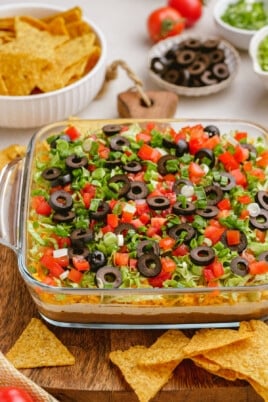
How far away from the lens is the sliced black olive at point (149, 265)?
11.0 feet

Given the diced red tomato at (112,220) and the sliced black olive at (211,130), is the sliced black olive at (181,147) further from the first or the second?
the diced red tomato at (112,220)

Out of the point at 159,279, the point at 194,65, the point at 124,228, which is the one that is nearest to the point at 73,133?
the point at 124,228

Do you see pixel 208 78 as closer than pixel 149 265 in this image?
No

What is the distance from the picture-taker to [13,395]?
3.10 metres

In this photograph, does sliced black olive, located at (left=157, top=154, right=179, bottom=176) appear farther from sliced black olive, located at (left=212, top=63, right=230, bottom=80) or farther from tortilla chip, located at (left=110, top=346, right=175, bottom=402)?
sliced black olive, located at (left=212, top=63, right=230, bottom=80)

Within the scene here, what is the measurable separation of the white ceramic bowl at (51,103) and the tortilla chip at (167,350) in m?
1.73

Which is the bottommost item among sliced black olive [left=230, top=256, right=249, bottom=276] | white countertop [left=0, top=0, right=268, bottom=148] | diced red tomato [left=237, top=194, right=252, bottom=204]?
white countertop [left=0, top=0, right=268, bottom=148]

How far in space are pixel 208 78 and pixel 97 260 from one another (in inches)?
81.9

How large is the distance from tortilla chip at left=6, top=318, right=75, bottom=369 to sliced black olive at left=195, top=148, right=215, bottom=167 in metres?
1.12

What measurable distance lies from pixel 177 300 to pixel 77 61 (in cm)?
199

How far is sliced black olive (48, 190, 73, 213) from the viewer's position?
12.0ft

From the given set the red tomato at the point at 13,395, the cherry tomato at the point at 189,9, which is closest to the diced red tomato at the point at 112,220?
the red tomato at the point at 13,395

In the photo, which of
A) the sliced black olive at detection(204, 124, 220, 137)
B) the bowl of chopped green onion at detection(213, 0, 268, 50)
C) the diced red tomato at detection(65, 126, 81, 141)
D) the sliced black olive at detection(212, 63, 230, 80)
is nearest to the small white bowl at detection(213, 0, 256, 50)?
the bowl of chopped green onion at detection(213, 0, 268, 50)

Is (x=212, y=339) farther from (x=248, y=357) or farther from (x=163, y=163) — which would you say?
(x=163, y=163)
